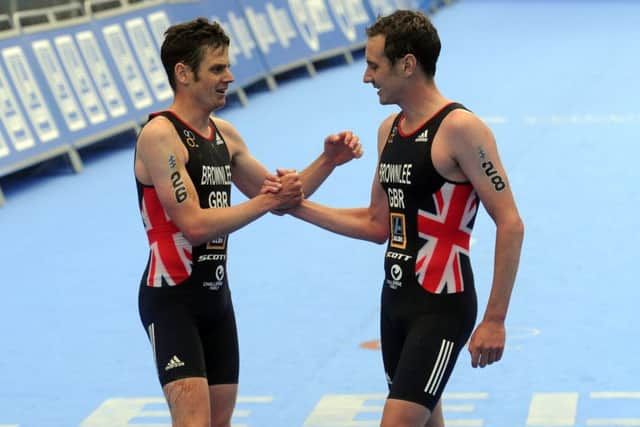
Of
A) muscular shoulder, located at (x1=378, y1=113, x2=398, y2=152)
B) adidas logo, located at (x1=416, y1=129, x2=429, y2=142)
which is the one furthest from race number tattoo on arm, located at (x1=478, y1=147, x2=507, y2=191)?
muscular shoulder, located at (x1=378, y1=113, x2=398, y2=152)

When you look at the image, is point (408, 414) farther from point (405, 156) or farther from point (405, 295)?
point (405, 156)

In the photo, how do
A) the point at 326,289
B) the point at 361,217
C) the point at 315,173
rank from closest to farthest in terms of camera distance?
the point at 361,217, the point at 315,173, the point at 326,289

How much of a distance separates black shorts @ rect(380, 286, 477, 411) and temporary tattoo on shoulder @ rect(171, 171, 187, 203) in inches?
36.8

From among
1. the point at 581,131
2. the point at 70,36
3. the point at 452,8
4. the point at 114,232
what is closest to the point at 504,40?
the point at 452,8

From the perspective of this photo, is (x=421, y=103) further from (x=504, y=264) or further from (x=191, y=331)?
(x=191, y=331)

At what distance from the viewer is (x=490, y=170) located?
18.3 ft

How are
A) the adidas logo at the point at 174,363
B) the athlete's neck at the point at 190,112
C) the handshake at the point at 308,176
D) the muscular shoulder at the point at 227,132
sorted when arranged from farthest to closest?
the muscular shoulder at the point at 227,132
the handshake at the point at 308,176
the athlete's neck at the point at 190,112
the adidas logo at the point at 174,363

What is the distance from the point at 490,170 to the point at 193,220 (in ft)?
4.08

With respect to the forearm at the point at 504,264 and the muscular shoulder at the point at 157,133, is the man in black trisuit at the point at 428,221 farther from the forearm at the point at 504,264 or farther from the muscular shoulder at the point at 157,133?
the muscular shoulder at the point at 157,133

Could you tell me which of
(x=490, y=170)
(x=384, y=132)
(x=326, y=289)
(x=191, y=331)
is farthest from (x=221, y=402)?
(x=326, y=289)

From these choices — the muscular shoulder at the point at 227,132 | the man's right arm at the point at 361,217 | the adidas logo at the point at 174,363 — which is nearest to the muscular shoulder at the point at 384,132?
the man's right arm at the point at 361,217

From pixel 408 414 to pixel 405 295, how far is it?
54 cm

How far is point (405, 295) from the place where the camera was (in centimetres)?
589

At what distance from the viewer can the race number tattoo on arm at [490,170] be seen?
18.3 ft
